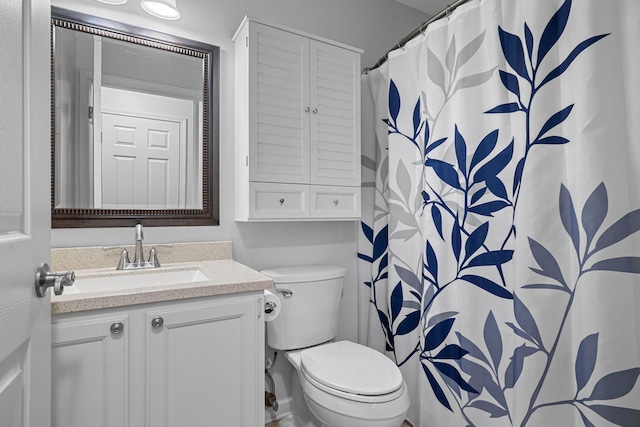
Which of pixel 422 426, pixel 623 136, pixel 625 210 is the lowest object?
pixel 422 426

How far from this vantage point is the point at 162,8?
147 cm

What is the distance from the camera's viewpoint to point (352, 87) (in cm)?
182

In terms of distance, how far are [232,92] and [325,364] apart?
1337 millimetres

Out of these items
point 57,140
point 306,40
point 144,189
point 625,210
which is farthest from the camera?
point 306,40

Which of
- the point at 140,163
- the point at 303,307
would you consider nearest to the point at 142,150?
the point at 140,163

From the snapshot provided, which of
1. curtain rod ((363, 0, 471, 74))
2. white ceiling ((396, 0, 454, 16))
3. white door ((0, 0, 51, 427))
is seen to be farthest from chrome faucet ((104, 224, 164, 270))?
white ceiling ((396, 0, 454, 16))

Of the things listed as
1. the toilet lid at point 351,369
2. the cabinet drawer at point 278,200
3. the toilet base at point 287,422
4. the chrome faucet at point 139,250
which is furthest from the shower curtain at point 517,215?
the chrome faucet at point 139,250

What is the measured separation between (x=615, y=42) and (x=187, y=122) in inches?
62.5

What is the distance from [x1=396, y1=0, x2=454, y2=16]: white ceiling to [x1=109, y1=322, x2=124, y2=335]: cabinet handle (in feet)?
7.85

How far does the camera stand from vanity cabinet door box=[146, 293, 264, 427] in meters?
1.06

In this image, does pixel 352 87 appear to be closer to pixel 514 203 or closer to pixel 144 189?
pixel 514 203

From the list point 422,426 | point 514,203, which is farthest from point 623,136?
point 422,426

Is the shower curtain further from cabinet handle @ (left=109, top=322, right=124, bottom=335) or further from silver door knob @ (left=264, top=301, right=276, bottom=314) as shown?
cabinet handle @ (left=109, top=322, right=124, bottom=335)

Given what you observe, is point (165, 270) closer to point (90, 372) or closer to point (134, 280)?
point (134, 280)
